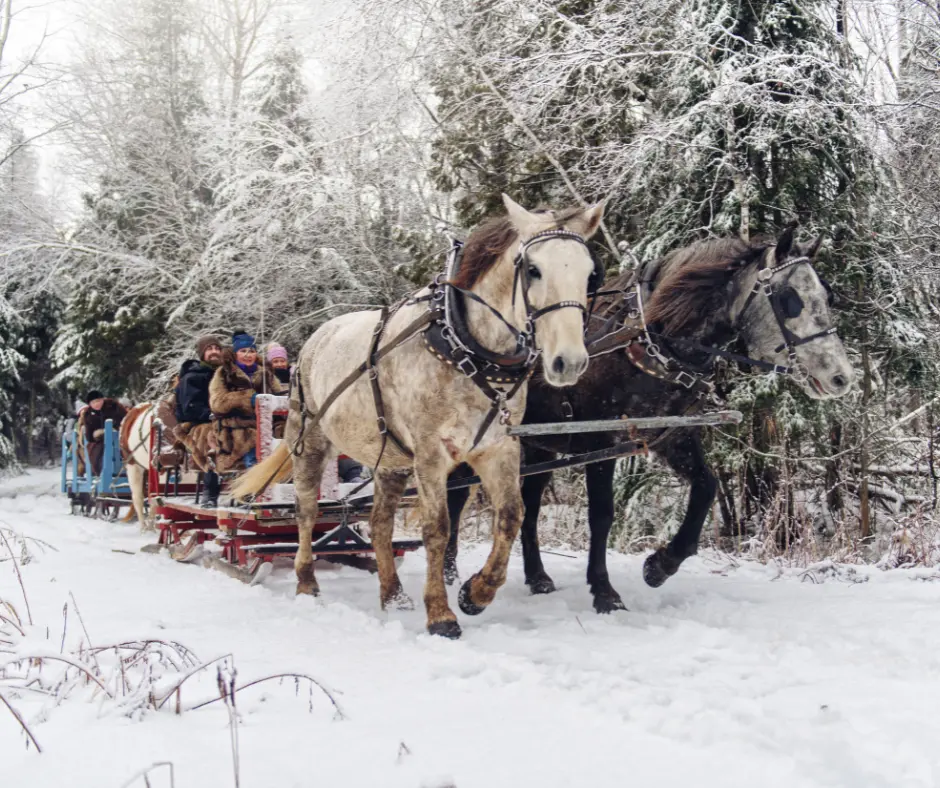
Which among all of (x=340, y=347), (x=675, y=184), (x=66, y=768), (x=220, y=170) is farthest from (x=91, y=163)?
(x=66, y=768)

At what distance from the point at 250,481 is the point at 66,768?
4137 mm

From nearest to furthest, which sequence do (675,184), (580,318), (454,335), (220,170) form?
(580,318)
(454,335)
(675,184)
(220,170)

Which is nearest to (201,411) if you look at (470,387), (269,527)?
(269,527)

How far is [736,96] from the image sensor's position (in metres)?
7.58

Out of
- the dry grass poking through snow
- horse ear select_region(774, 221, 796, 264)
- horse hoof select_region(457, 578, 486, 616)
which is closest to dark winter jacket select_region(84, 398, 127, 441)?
horse hoof select_region(457, 578, 486, 616)

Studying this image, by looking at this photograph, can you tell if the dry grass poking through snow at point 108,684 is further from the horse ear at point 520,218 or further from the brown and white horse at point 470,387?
the horse ear at point 520,218

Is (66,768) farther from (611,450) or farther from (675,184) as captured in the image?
(675,184)

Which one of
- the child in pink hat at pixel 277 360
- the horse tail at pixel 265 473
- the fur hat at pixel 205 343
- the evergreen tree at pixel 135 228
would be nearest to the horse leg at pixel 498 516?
the horse tail at pixel 265 473

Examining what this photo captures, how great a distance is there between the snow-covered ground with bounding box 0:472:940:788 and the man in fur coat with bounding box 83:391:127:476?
7.60 metres

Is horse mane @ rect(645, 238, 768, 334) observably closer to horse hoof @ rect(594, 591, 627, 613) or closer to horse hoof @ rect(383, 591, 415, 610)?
horse hoof @ rect(594, 591, 627, 613)

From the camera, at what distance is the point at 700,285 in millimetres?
4875

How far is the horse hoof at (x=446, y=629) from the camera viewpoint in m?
4.11

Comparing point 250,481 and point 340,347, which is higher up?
point 340,347

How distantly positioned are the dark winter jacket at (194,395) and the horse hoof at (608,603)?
171 inches
